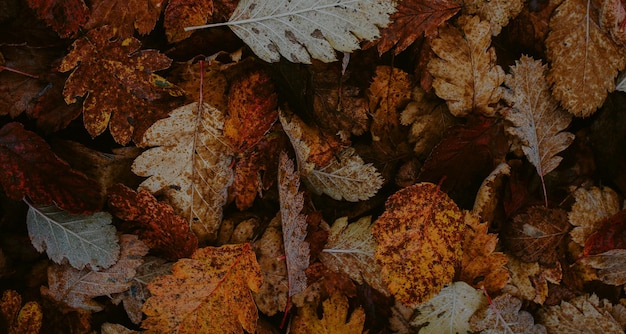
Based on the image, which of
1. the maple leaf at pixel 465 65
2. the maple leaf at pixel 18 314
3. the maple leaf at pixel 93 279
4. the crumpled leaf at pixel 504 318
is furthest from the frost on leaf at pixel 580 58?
the maple leaf at pixel 18 314

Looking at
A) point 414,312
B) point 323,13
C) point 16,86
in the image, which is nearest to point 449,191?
point 414,312

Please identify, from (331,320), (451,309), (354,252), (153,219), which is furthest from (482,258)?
(153,219)

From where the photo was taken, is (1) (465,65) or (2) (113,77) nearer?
(2) (113,77)

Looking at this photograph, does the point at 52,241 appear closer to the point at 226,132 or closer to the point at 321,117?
the point at 226,132

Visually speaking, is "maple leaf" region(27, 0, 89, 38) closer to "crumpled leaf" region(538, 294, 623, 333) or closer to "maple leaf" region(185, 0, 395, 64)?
"maple leaf" region(185, 0, 395, 64)

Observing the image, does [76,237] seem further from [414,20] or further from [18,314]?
[414,20]

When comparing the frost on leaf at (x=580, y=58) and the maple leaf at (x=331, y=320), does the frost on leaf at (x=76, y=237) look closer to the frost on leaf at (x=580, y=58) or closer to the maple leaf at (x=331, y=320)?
the maple leaf at (x=331, y=320)
